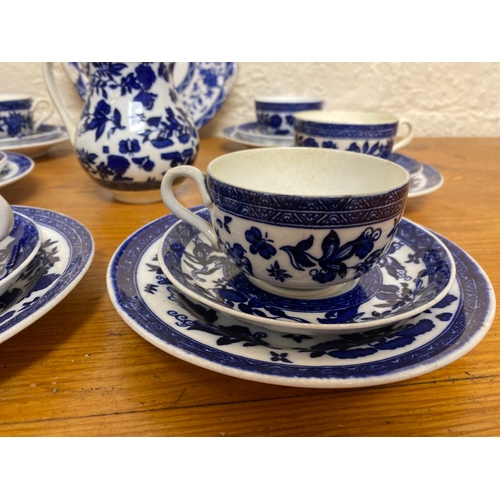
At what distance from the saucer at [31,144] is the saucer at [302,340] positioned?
0.67 m

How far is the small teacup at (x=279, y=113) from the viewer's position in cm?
100

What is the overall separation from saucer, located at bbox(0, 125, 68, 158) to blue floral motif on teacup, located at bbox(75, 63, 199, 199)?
0.33 meters

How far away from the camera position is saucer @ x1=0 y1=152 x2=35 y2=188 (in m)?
0.72

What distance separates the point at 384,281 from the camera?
17.7 inches

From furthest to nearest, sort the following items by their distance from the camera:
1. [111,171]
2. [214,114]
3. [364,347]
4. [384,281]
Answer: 1. [214,114]
2. [111,171]
3. [384,281]
4. [364,347]

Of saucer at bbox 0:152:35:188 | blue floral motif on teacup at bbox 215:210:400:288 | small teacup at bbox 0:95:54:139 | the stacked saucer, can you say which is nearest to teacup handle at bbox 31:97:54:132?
small teacup at bbox 0:95:54:139

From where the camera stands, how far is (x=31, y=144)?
951 millimetres

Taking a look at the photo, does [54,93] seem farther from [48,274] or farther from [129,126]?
[48,274]

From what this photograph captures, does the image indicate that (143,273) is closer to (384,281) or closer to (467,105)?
(384,281)

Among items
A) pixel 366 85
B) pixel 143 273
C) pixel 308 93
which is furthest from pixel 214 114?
pixel 143 273

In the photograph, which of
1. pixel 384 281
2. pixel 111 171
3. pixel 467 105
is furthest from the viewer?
pixel 467 105

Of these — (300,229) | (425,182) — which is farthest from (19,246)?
(425,182)

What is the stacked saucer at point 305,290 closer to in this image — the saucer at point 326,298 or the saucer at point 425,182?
the saucer at point 326,298

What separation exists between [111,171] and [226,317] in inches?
15.9
